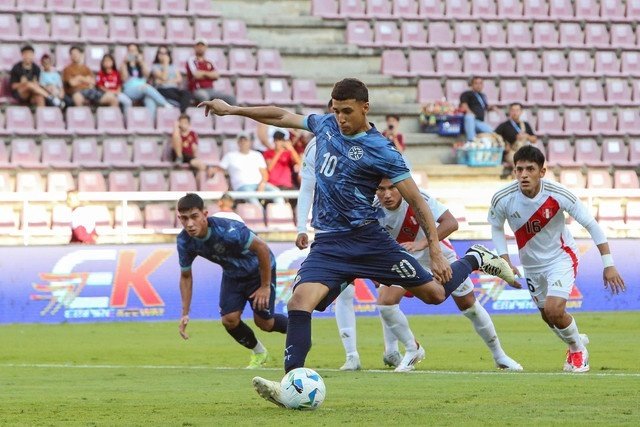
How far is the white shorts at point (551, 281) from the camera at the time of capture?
12.4 meters

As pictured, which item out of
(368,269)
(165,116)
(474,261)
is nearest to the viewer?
(368,269)

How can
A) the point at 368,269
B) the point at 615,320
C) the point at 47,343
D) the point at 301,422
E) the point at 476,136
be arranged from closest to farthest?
1. the point at 301,422
2. the point at 368,269
3. the point at 47,343
4. the point at 615,320
5. the point at 476,136

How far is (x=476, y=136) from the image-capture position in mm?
27062

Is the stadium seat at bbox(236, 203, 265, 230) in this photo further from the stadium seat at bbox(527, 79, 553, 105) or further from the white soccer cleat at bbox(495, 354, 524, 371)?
the white soccer cleat at bbox(495, 354, 524, 371)

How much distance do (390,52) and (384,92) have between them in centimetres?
98

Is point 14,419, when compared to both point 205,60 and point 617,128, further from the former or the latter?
point 617,128

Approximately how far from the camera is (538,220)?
12.6m

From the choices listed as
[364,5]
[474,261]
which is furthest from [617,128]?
[474,261]

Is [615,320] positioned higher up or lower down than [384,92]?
lower down

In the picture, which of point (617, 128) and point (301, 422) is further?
point (617, 128)

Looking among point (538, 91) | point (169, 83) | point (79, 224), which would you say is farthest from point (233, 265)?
point (538, 91)

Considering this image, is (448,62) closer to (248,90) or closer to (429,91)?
(429,91)

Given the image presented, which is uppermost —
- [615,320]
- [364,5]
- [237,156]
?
[364,5]

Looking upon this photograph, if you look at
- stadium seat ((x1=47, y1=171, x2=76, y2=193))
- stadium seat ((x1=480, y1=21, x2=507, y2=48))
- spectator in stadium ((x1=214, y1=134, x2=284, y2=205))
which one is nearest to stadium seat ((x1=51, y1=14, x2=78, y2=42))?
stadium seat ((x1=47, y1=171, x2=76, y2=193))
